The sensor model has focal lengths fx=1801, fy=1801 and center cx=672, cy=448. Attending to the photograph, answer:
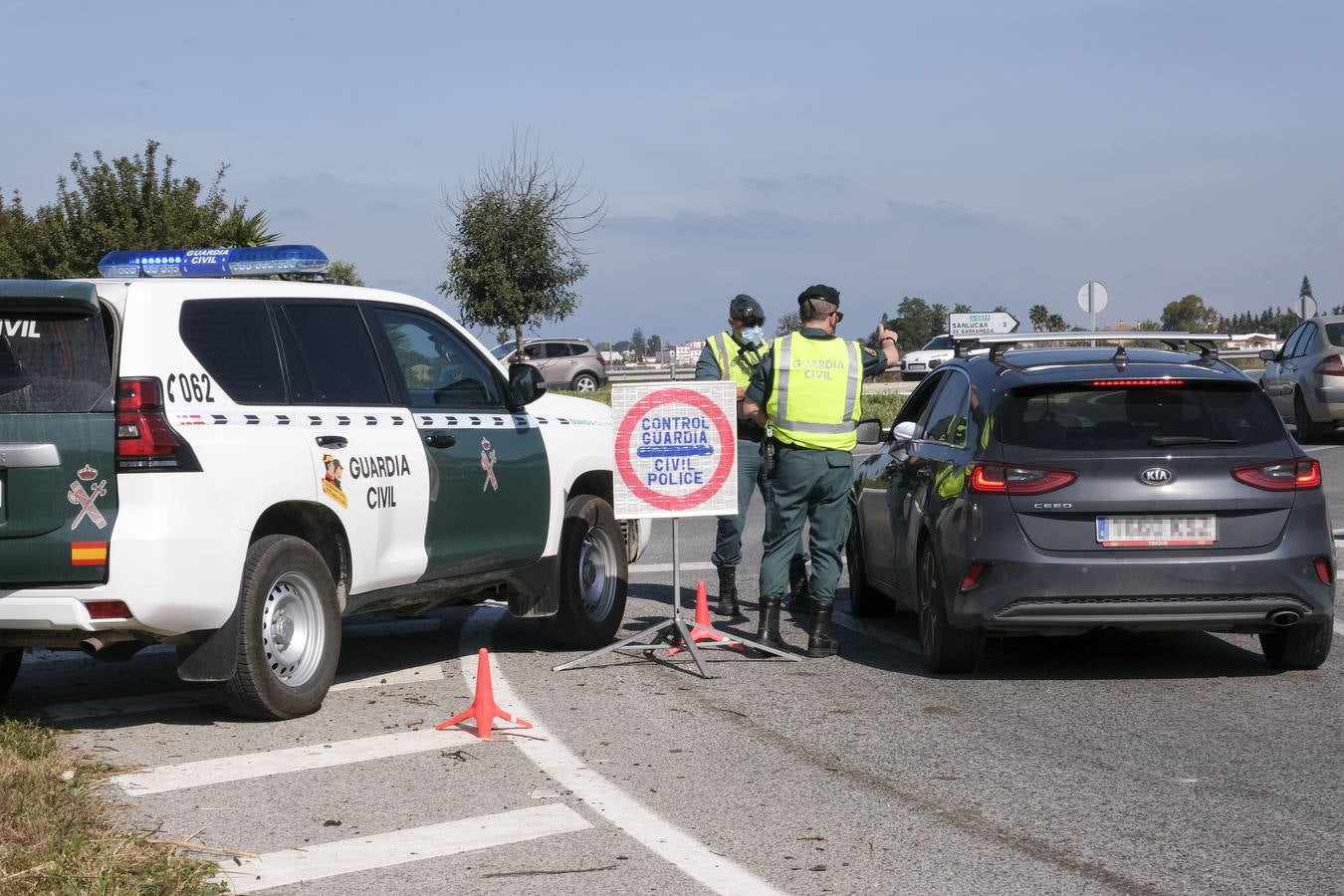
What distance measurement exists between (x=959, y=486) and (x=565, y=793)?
115 inches

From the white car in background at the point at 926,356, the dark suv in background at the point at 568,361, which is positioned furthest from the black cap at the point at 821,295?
the white car in background at the point at 926,356

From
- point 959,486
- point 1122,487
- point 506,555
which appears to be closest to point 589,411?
point 506,555

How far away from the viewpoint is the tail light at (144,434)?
7059 millimetres

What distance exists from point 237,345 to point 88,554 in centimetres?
118

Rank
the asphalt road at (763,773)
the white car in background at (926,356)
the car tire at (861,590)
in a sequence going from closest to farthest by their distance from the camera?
the asphalt road at (763,773)
the car tire at (861,590)
the white car in background at (926,356)

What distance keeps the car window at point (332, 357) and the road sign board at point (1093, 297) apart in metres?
29.9

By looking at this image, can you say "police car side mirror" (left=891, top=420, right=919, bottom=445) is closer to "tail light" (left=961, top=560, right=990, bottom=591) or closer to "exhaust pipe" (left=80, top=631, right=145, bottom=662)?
"tail light" (left=961, top=560, right=990, bottom=591)

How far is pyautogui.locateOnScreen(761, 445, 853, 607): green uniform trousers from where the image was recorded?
9.38m

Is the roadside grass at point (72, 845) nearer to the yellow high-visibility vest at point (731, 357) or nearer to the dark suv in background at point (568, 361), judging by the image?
the yellow high-visibility vest at point (731, 357)

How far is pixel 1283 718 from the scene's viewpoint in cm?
767

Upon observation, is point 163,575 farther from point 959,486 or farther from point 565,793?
point 959,486

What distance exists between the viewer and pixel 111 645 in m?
7.32

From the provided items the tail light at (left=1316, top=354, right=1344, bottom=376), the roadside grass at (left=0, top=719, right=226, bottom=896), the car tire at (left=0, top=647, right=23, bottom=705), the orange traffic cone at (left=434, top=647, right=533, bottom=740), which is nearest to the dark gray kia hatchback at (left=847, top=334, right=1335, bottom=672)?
the orange traffic cone at (left=434, top=647, right=533, bottom=740)

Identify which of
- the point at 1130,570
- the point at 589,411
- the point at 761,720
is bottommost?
the point at 761,720
